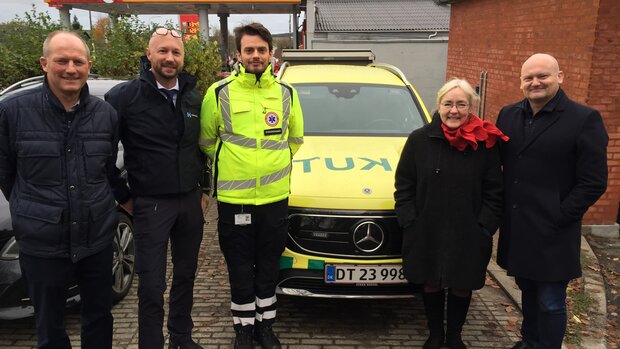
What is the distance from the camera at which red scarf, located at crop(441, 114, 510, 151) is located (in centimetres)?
288

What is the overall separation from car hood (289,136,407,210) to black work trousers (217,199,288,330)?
29 cm

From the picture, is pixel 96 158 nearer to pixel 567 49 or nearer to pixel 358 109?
pixel 358 109

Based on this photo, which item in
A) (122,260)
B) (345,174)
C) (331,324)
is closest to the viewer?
(345,174)

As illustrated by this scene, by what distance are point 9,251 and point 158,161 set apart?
113 centimetres

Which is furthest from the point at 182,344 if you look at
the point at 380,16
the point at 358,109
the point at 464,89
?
the point at 380,16

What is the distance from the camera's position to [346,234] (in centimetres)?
332

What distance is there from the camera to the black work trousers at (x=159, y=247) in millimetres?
2926

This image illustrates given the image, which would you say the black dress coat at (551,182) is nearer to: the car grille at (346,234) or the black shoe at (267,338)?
the car grille at (346,234)

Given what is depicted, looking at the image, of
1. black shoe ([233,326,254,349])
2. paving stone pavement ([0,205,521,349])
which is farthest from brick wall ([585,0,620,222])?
black shoe ([233,326,254,349])

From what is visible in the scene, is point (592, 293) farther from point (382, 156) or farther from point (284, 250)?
point (284, 250)

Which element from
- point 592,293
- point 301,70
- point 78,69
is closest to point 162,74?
point 78,69

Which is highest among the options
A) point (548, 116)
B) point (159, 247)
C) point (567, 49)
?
point (567, 49)

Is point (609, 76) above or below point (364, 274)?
above

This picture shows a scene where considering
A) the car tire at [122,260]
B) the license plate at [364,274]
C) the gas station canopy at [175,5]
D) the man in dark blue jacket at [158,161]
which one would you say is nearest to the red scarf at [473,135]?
the license plate at [364,274]
